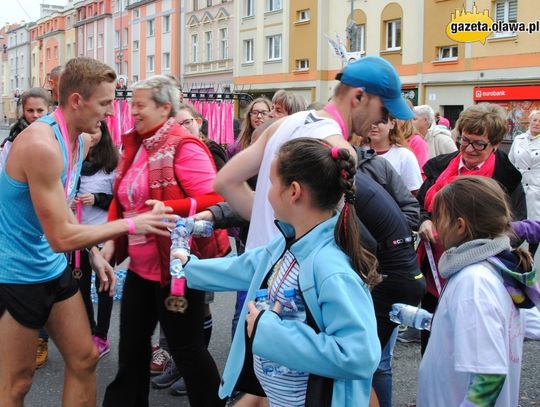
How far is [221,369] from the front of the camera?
4.56 m

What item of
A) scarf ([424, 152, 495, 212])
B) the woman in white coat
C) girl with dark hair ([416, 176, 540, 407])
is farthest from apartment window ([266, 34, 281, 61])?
girl with dark hair ([416, 176, 540, 407])

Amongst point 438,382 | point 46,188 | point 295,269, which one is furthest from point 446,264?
point 46,188

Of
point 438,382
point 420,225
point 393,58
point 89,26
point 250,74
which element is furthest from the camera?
point 89,26

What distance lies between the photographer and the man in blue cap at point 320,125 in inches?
104

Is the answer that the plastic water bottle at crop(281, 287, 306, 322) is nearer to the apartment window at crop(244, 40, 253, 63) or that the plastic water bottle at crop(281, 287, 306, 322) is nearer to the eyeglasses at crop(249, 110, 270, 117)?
the eyeglasses at crop(249, 110, 270, 117)

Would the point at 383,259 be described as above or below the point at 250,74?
below

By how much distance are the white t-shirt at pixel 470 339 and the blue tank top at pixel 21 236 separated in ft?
5.65

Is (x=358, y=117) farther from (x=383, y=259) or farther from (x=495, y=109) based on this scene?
(x=495, y=109)

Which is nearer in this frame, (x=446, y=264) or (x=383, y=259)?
(x=446, y=264)

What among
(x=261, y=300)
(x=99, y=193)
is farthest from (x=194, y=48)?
(x=261, y=300)

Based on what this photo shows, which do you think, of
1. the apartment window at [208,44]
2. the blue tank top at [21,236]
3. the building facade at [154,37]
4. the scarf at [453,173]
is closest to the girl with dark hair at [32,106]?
the blue tank top at [21,236]

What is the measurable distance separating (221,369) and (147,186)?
1783mm

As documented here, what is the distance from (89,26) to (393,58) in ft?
141

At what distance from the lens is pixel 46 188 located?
2701 millimetres
